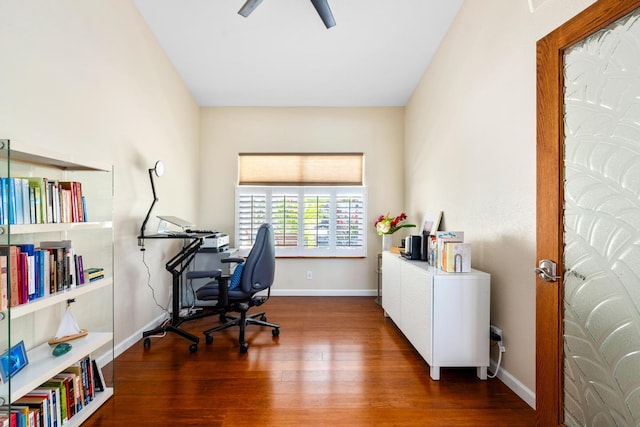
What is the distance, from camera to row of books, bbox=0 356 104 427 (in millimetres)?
1362

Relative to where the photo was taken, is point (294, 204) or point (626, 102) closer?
point (626, 102)

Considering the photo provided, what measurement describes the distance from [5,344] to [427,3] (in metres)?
3.58

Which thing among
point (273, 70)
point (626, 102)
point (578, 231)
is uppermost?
point (273, 70)

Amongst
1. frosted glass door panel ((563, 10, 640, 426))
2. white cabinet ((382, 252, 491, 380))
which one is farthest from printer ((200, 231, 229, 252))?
frosted glass door panel ((563, 10, 640, 426))

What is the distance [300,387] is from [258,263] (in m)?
1.07

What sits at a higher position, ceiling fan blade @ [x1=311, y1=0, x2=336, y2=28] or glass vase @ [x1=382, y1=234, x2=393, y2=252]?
ceiling fan blade @ [x1=311, y1=0, x2=336, y2=28]

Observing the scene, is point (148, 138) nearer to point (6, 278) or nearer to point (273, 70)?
point (273, 70)

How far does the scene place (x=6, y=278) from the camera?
1.26 metres

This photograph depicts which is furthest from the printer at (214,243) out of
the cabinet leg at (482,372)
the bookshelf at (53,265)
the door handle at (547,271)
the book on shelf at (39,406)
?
the door handle at (547,271)

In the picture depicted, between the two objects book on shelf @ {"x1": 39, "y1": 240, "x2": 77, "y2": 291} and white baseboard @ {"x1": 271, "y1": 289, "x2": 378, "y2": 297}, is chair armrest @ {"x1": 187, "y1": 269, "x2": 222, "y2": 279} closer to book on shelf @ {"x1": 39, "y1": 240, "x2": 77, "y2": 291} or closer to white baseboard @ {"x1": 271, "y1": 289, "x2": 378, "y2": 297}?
book on shelf @ {"x1": 39, "y1": 240, "x2": 77, "y2": 291}

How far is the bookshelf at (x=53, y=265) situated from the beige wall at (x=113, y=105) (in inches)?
7.2

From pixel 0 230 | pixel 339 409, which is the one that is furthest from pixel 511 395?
pixel 0 230

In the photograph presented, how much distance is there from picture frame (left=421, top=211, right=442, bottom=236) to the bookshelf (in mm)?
2671

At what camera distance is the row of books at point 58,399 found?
136 centimetres
